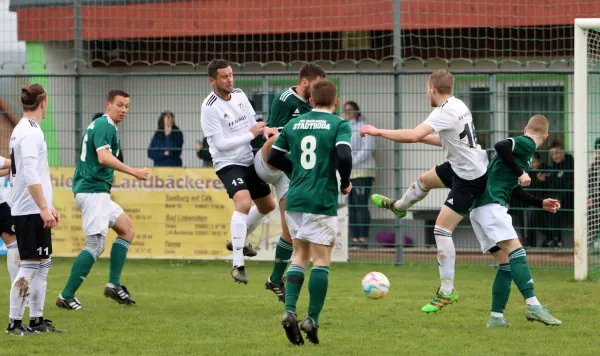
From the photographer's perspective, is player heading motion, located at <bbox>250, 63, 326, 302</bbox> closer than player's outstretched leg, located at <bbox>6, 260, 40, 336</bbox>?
No

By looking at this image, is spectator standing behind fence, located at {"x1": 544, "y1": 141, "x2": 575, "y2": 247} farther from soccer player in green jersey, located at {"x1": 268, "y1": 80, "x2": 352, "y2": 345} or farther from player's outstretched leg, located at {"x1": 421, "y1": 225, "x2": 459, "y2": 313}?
soccer player in green jersey, located at {"x1": 268, "y1": 80, "x2": 352, "y2": 345}

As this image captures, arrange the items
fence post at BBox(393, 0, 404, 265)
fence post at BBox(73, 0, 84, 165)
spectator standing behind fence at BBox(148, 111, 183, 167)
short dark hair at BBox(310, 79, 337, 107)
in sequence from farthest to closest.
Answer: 1. fence post at BBox(73, 0, 84, 165)
2. spectator standing behind fence at BBox(148, 111, 183, 167)
3. fence post at BBox(393, 0, 404, 265)
4. short dark hair at BBox(310, 79, 337, 107)

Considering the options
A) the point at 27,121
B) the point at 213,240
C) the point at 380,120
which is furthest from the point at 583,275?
the point at 27,121

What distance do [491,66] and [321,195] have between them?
8954 millimetres

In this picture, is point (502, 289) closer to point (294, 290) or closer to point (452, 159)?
point (452, 159)

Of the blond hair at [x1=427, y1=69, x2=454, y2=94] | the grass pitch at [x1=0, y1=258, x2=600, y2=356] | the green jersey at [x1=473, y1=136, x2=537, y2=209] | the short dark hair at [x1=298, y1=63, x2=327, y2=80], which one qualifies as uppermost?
the short dark hair at [x1=298, y1=63, x2=327, y2=80]

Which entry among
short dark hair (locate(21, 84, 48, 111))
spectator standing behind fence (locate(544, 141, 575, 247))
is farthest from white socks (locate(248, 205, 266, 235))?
spectator standing behind fence (locate(544, 141, 575, 247))

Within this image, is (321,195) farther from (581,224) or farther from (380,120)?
(380,120)

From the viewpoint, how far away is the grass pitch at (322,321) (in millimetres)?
7906

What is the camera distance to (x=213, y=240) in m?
15.4

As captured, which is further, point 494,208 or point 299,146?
point 494,208

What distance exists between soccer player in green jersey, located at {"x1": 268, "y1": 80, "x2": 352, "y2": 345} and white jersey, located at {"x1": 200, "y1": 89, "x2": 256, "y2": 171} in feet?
7.68

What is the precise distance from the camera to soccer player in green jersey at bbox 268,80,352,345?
25.8 feet

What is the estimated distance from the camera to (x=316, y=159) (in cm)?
789
